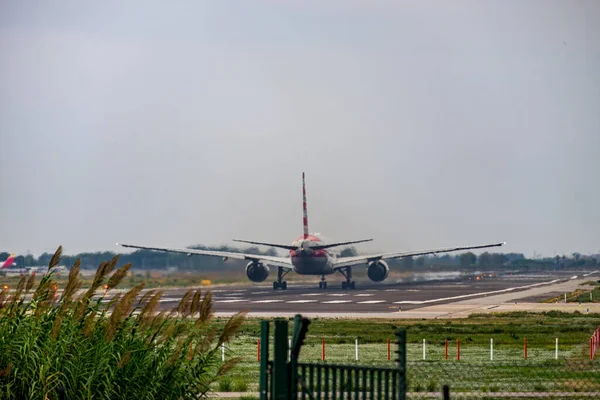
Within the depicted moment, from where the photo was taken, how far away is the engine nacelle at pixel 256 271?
295 ft

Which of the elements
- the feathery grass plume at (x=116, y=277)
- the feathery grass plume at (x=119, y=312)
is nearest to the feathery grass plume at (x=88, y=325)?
the feathery grass plume at (x=119, y=312)

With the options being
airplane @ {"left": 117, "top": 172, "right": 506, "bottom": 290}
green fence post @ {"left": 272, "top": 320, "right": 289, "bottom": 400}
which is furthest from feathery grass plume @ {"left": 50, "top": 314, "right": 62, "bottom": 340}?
airplane @ {"left": 117, "top": 172, "right": 506, "bottom": 290}

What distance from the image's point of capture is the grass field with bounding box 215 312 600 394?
23.7 metres

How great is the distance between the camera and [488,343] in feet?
127

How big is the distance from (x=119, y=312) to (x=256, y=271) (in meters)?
76.0

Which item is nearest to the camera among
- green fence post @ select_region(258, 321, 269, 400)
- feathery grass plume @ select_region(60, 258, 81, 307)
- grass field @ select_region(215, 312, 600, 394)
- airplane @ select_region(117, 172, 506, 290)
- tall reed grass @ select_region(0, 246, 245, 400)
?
→ green fence post @ select_region(258, 321, 269, 400)

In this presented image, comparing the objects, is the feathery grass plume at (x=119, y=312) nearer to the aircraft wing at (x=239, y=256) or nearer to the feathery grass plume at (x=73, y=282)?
the feathery grass plume at (x=73, y=282)

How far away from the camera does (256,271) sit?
295ft

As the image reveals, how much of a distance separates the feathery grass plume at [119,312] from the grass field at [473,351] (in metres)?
2.47

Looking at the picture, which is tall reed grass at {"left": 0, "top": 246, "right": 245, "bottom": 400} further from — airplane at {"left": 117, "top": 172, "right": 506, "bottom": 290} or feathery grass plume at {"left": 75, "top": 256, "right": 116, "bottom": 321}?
airplane at {"left": 117, "top": 172, "right": 506, "bottom": 290}

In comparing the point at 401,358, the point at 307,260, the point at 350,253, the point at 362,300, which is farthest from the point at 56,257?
the point at 350,253

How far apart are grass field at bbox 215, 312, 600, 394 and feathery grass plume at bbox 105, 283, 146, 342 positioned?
2471 mm

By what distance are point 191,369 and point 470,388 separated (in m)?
8.85

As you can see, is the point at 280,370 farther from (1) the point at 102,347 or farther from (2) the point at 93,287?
(2) the point at 93,287
